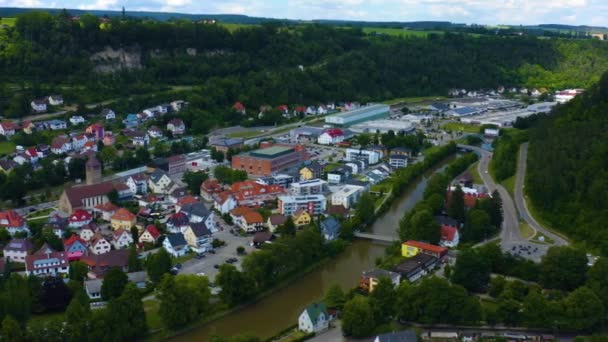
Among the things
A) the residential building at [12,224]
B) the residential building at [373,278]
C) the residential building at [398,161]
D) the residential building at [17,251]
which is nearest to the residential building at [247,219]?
the residential building at [373,278]

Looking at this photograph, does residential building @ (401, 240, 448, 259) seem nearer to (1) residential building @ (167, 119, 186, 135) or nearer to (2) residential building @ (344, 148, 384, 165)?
(2) residential building @ (344, 148, 384, 165)

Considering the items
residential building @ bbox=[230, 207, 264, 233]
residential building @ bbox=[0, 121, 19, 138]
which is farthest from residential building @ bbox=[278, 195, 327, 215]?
residential building @ bbox=[0, 121, 19, 138]

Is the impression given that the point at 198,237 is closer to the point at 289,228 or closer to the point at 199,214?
the point at 199,214

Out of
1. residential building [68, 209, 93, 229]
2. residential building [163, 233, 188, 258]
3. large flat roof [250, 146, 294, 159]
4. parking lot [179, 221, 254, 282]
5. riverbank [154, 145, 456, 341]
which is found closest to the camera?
riverbank [154, 145, 456, 341]

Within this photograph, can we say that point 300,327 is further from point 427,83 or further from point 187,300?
point 427,83

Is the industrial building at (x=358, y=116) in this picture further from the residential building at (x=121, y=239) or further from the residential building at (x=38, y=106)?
the residential building at (x=121, y=239)

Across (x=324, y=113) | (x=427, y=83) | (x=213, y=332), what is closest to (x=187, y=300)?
(x=213, y=332)
